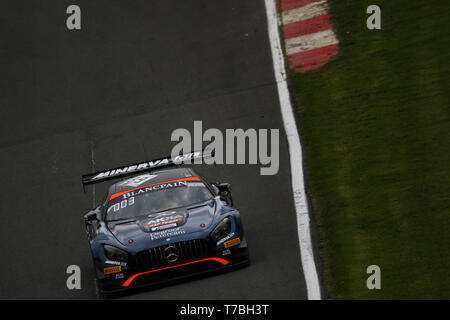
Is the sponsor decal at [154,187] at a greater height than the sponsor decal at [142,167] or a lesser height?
lesser

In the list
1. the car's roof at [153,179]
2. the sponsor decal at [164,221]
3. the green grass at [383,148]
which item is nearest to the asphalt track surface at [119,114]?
the green grass at [383,148]

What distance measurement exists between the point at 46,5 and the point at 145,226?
14.2 m

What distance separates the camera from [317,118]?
16.0m

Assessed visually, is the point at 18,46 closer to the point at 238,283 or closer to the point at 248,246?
the point at 248,246

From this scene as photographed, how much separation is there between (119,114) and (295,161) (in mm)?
5207

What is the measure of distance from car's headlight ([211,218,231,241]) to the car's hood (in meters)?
0.13

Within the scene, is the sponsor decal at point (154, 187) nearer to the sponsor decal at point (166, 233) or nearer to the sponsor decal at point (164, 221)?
the sponsor decal at point (164, 221)

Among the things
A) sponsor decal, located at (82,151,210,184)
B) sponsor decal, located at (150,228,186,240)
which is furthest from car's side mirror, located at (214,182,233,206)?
sponsor decal, located at (150,228,186,240)

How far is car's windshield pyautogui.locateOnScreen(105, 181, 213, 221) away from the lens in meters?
11.7

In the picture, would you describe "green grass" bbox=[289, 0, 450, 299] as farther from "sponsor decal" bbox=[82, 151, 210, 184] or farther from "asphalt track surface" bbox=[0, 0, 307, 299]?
"sponsor decal" bbox=[82, 151, 210, 184]

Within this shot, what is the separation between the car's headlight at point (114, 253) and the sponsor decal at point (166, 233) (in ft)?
1.36

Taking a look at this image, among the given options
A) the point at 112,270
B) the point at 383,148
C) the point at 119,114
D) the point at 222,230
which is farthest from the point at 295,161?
the point at 119,114

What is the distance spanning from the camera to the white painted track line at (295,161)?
10.4 m

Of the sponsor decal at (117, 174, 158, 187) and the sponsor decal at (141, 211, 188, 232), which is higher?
the sponsor decal at (117, 174, 158, 187)
